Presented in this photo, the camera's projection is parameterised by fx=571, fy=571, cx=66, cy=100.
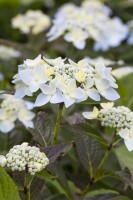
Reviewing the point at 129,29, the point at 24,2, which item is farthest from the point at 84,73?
the point at 24,2

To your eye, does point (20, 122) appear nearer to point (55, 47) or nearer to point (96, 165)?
point (96, 165)

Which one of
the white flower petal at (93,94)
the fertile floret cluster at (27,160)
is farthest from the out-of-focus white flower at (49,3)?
the fertile floret cluster at (27,160)

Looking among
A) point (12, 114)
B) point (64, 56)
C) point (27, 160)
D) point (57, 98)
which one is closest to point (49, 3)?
point (64, 56)

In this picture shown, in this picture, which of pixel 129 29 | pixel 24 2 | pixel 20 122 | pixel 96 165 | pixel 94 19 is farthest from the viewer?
pixel 24 2

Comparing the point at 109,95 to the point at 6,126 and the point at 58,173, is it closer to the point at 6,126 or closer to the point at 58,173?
the point at 58,173

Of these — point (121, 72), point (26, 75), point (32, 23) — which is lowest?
point (26, 75)

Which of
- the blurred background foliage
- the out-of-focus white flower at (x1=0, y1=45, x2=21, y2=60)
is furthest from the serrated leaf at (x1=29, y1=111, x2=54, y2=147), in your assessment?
the out-of-focus white flower at (x1=0, y1=45, x2=21, y2=60)
